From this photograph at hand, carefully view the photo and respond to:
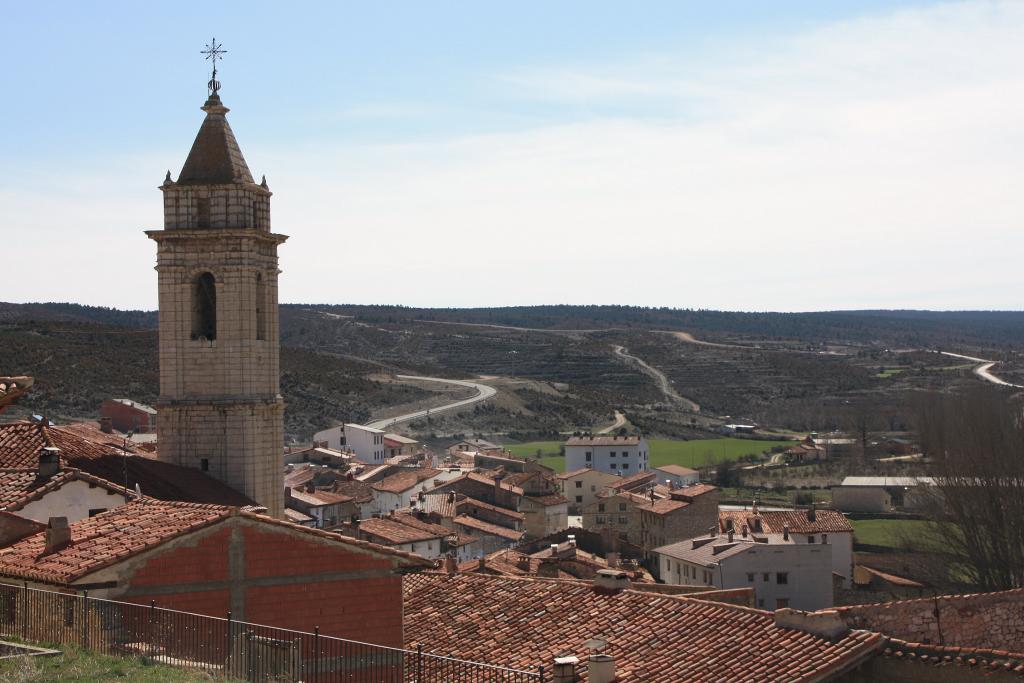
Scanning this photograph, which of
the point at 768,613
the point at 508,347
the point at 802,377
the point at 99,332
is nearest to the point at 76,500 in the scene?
the point at 768,613

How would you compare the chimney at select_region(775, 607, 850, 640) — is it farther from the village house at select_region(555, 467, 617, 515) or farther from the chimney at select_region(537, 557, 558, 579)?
the village house at select_region(555, 467, 617, 515)

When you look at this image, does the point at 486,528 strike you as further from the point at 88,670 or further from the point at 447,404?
the point at 447,404

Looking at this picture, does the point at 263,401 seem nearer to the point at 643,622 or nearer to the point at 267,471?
the point at 267,471

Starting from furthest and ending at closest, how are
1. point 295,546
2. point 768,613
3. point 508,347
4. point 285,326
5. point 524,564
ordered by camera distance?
point 285,326 < point 508,347 < point 524,564 < point 768,613 < point 295,546

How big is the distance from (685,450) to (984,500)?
4785 cm

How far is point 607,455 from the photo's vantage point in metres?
80.5

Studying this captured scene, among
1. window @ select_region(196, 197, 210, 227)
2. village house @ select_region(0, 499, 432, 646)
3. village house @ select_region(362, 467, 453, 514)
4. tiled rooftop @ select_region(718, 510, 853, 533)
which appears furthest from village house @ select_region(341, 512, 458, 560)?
village house @ select_region(0, 499, 432, 646)

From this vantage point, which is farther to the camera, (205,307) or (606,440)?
(606,440)

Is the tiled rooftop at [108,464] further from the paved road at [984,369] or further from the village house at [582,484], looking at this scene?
the paved road at [984,369]

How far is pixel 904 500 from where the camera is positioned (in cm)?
6519

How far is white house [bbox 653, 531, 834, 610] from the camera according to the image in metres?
41.8

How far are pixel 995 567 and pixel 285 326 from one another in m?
138

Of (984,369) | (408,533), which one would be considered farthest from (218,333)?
(984,369)

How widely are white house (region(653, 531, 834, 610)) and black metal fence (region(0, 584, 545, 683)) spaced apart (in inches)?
1096
